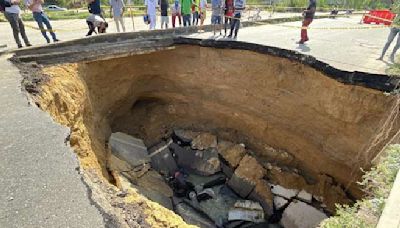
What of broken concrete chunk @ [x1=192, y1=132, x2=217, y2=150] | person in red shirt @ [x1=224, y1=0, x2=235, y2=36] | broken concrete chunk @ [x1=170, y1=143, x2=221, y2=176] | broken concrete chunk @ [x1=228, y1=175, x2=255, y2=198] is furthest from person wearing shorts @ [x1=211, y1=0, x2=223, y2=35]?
broken concrete chunk @ [x1=228, y1=175, x2=255, y2=198]

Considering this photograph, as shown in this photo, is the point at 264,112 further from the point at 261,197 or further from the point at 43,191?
the point at 43,191

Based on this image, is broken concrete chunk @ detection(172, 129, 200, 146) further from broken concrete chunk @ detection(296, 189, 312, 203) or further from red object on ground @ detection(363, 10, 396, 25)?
red object on ground @ detection(363, 10, 396, 25)

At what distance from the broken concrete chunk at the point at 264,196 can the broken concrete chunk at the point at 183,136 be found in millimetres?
2564

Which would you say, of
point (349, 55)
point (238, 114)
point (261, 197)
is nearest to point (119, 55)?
point (238, 114)

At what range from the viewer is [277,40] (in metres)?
8.52

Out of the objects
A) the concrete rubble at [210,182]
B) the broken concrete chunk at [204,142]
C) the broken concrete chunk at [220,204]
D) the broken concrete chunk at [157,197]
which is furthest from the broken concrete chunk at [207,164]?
the broken concrete chunk at [157,197]

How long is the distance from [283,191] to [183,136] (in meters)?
3.43

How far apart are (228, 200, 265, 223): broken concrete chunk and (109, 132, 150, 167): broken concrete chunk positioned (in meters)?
2.78

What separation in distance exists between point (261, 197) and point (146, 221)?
5318mm

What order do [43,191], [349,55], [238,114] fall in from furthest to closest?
1. [238,114]
2. [349,55]
3. [43,191]

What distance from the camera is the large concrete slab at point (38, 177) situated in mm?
2512

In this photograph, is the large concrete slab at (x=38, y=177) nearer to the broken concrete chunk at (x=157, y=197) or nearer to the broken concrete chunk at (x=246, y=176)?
the broken concrete chunk at (x=157, y=197)

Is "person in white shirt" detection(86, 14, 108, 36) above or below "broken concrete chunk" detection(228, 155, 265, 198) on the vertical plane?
above

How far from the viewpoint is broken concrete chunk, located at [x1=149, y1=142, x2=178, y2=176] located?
28.1 feet
